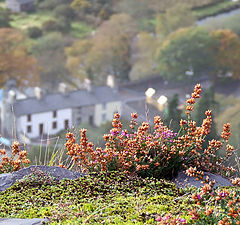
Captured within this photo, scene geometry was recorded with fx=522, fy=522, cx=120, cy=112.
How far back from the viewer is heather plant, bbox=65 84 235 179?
12.4ft

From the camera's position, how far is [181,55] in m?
47.8

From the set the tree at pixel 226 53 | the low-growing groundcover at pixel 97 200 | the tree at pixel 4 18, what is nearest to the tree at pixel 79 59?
the tree at pixel 4 18

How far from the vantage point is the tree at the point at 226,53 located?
50906mm

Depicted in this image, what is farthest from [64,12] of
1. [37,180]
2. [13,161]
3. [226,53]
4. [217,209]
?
[217,209]

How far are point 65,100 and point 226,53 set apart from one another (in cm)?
1936

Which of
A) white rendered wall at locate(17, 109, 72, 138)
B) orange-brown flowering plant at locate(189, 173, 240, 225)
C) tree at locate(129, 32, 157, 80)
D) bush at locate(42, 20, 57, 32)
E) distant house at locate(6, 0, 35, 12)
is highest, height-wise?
orange-brown flowering plant at locate(189, 173, 240, 225)

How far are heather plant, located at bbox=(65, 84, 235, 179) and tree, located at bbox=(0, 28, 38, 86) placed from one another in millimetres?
41763

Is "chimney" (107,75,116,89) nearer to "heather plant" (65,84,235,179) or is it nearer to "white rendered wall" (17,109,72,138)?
"white rendered wall" (17,109,72,138)

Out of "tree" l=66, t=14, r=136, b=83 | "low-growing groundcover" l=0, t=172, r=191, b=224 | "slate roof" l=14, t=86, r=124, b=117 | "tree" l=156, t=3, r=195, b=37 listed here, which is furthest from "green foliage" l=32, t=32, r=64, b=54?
"low-growing groundcover" l=0, t=172, r=191, b=224

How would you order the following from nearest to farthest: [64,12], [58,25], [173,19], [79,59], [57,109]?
[57,109] < [79,59] < [58,25] < [64,12] < [173,19]

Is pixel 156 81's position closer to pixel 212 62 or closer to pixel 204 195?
pixel 212 62

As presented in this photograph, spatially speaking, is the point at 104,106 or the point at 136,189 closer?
the point at 136,189

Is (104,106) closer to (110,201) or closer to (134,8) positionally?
(134,8)

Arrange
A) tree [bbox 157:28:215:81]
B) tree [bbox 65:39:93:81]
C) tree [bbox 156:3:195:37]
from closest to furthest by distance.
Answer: tree [bbox 65:39:93:81], tree [bbox 157:28:215:81], tree [bbox 156:3:195:37]
